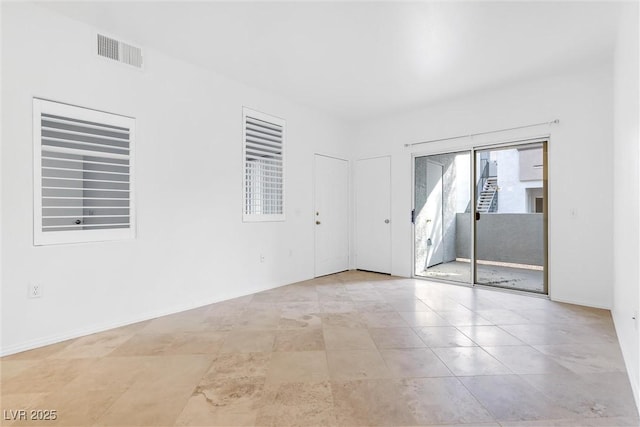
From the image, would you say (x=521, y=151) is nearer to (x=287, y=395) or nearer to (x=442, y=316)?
(x=442, y=316)

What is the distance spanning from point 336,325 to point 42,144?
2972mm

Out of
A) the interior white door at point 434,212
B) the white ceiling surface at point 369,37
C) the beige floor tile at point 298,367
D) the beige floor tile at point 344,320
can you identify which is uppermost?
the white ceiling surface at point 369,37

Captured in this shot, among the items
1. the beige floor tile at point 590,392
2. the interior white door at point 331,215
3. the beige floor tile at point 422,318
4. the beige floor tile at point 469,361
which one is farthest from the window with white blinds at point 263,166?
the beige floor tile at point 590,392

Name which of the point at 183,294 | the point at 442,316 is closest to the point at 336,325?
the point at 442,316

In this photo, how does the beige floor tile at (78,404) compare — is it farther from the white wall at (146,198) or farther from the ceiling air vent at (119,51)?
the ceiling air vent at (119,51)

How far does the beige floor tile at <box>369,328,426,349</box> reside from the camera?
2504 mm

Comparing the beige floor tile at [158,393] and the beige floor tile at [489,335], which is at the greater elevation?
the beige floor tile at [489,335]

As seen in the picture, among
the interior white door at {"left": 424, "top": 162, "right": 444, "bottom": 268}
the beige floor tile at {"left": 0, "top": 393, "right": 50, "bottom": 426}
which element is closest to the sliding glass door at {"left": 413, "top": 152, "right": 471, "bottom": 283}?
the interior white door at {"left": 424, "top": 162, "right": 444, "bottom": 268}

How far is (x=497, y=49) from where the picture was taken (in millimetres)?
3123

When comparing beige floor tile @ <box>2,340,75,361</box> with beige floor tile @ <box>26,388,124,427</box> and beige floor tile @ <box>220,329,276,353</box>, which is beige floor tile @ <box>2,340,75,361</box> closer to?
beige floor tile @ <box>26,388,124,427</box>

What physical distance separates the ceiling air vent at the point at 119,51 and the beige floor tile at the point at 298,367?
3047 mm

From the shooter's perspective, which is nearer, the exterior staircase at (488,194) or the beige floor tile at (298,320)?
the beige floor tile at (298,320)

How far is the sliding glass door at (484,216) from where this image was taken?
14.0 feet

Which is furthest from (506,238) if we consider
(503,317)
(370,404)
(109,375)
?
(109,375)
